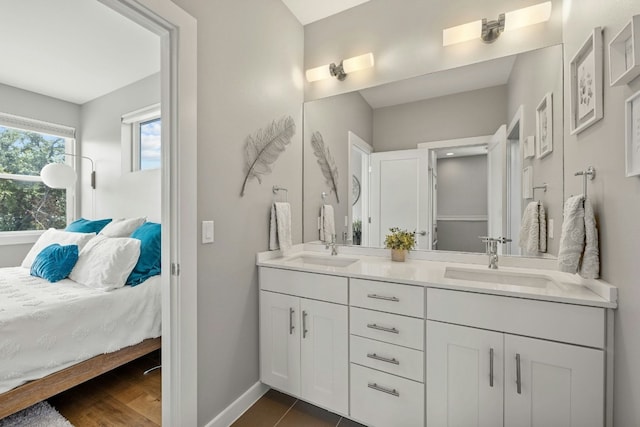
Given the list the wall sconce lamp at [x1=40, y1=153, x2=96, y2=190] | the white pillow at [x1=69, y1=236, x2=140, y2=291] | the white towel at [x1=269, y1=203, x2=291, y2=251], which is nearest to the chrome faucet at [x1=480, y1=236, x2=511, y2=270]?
the white towel at [x1=269, y1=203, x2=291, y2=251]

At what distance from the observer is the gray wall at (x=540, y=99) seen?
4.68 feet

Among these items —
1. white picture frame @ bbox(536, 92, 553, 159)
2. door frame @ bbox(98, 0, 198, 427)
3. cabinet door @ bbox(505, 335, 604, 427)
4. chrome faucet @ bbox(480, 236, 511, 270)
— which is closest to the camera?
cabinet door @ bbox(505, 335, 604, 427)

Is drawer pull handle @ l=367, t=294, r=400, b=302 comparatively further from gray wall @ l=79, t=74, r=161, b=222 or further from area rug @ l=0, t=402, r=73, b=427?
gray wall @ l=79, t=74, r=161, b=222

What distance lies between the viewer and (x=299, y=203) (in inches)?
88.7

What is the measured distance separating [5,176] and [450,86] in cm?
467

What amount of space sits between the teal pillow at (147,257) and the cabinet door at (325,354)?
1354 millimetres

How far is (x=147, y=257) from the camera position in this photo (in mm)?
2244

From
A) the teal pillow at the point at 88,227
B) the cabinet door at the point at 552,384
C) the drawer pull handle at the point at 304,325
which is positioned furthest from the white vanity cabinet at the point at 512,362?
the teal pillow at the point at 88,227

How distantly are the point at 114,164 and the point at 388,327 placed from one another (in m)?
3.57

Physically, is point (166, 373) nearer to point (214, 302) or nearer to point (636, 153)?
point (214, 302)

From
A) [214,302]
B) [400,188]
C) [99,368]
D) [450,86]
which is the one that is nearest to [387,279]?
[400,188]

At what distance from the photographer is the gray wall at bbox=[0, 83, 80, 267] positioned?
3217 mm

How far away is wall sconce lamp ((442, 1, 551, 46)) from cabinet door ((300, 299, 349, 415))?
174cm

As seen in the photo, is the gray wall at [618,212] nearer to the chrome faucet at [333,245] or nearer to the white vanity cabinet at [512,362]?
the white vanity cabinet at [512,362]
